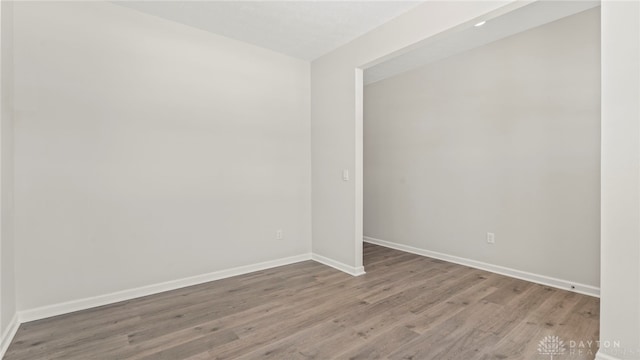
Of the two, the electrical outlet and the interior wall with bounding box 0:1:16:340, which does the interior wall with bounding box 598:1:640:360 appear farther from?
the interior wall with bounding box 0:1:16:340

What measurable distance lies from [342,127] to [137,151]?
2209 mm

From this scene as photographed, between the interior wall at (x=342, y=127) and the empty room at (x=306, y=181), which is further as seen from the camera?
the interior wall at (x=342, y=127)

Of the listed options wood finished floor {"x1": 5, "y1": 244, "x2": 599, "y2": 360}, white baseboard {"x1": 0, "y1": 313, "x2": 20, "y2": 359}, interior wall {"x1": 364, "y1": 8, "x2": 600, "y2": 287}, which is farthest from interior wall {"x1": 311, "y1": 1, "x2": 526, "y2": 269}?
white baseboard {"x1": 0, "y1": 313, "x2": 20, "y2": 359}

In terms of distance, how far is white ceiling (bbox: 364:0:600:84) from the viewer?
9.12 ft

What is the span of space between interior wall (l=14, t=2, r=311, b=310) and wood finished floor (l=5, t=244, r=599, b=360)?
431 mm

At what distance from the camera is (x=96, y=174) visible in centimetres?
259

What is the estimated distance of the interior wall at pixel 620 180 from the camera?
160cm

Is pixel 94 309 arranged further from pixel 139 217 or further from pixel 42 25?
pixel 42 25

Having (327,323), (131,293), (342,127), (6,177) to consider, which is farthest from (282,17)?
(131,293)

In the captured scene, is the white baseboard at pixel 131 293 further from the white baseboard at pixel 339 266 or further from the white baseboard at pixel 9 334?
the white baseboard at pixel 339 266

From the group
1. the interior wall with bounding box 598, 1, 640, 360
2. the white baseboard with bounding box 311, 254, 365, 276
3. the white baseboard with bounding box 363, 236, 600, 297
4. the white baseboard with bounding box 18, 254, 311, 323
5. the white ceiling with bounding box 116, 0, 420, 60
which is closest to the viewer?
the interior wall with bounding box 598, 1, 640, 360

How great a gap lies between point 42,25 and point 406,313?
3.79 meters

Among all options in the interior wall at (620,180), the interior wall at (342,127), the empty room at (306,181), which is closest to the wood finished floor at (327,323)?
the empty room at (306,181)

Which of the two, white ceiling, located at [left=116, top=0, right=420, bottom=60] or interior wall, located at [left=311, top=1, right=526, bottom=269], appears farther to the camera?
interior wall, located at [left=311, top=1, right=526, bottom=269]
